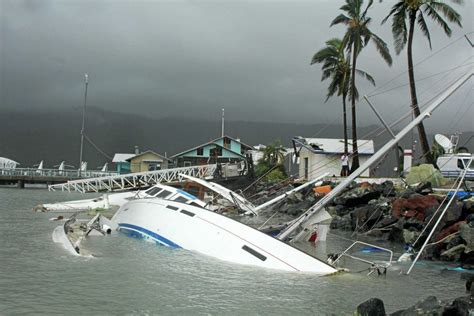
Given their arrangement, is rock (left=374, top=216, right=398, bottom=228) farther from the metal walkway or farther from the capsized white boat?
the metal walkway

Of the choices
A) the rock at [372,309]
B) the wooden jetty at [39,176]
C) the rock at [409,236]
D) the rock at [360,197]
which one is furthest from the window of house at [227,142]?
the rock at [372,309]

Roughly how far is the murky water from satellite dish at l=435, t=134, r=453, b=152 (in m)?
26.3

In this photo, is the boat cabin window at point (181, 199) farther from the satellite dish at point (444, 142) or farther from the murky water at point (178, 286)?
the satellite dish at point (444, 142)

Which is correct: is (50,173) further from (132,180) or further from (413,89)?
(413,89)

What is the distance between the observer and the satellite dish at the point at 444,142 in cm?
3831

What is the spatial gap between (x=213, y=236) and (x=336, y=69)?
129 ft

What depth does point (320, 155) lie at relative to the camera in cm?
5184

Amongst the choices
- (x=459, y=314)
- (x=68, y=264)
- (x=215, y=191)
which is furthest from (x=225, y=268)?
(x=215, y=191)

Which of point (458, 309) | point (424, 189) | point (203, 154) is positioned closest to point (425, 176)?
point (424, 189)

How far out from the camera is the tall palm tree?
48406 mm

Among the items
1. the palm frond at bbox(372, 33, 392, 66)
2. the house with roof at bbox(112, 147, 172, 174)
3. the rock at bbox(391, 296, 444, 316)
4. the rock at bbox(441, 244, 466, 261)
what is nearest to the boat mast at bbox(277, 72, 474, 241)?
the rock at bbox(441, 244, 466, 261)

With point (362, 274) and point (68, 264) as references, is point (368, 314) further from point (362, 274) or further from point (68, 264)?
point (68, 264)

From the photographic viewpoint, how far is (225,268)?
12414 millimetres

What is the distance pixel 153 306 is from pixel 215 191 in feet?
34.9
